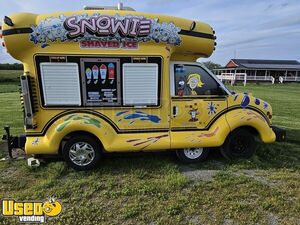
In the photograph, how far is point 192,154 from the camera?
589cm

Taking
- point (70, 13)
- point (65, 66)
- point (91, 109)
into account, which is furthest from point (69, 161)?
point (70, 13)

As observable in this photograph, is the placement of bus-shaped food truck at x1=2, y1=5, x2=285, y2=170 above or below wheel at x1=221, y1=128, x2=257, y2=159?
above

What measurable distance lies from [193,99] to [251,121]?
51.7 inches

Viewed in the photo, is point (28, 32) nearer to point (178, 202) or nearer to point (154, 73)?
point (154, 73)

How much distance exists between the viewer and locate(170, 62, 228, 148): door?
5680mm

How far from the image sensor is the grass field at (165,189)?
3932mm

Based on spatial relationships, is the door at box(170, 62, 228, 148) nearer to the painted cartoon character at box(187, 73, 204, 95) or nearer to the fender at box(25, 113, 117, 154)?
the painted cartoon character at box(187, 73, 204, 95)

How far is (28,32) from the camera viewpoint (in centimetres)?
498

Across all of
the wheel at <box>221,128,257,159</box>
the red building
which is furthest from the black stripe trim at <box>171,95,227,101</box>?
the red building

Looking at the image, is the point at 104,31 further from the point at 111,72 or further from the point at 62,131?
the point at 62,131

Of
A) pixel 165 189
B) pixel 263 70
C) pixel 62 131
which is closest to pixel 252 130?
pixel 165 189

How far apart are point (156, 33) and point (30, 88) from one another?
257cm

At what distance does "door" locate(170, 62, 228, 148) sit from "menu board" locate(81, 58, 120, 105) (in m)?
1.15

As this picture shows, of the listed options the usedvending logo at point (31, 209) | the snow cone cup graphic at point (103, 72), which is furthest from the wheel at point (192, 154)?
the usedvending logo at point (31, 209)
